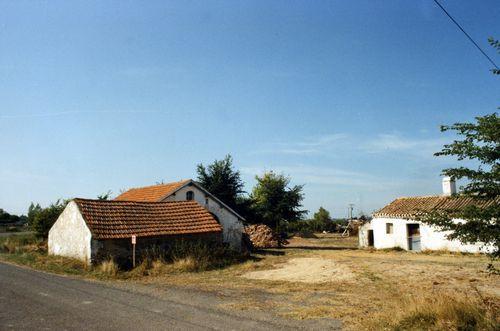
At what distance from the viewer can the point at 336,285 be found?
13.8m

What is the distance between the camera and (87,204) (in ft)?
67.4

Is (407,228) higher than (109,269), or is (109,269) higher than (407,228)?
(407,228)

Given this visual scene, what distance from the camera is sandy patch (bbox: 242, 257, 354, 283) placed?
51.2 feet

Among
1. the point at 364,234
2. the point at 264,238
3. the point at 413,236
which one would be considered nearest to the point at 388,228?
the point at 413,236

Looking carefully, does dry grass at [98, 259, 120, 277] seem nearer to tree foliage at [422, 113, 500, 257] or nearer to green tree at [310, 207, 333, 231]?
tree foliage at [422, 113, 500, 257]

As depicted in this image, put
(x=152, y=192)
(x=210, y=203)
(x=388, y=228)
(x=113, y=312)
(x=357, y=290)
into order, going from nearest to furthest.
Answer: (x=113, y=312) → (x=357, y=290) → (x=210, y=203) → (x=152, y=192) → (x=388, y=228)

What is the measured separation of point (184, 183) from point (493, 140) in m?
22.3

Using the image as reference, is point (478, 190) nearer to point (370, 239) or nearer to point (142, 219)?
point (142, 219)

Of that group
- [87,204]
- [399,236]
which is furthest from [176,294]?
[399,236]

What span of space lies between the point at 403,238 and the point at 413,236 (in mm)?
772

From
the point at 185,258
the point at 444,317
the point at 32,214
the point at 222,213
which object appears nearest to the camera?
the point at 444,317

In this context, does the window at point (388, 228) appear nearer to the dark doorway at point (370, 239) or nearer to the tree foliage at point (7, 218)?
the dark doorway at point (370, 239)

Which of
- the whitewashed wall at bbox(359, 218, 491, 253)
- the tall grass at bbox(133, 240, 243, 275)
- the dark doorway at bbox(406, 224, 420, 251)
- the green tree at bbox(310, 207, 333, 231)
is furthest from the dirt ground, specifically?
the green tree at bbox(310, 207, 333, 231)

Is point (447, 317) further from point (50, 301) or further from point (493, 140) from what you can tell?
point (50, 301)
